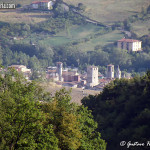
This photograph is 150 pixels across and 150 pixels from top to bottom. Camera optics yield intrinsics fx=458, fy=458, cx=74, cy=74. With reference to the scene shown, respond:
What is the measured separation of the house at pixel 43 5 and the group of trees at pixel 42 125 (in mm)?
36717

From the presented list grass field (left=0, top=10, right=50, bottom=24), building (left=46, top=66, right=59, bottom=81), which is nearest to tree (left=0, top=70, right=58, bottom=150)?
building (left=46, top=66, right=59, bottom=81)

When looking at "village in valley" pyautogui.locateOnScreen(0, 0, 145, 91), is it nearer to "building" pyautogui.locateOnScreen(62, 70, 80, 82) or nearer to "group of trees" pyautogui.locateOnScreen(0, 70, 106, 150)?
"building" pyautogui.locateOnScreen(62, 70, 80, 82)

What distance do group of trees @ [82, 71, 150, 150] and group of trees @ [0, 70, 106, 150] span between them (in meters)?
1.37

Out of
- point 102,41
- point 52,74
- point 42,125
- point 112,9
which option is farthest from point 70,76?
point 42,125

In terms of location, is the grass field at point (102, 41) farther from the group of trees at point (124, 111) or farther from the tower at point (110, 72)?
the group of trees at point (124, 111)

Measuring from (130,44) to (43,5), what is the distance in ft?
Answer: 43.3

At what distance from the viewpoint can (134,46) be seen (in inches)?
1419

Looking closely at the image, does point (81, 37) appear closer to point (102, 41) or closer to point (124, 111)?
point (102, 41)

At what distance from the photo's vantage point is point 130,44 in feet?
118

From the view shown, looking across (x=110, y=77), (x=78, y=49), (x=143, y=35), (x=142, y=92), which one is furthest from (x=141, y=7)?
(x=142, y=92)

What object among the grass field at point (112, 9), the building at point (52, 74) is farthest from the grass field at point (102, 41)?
the building at point (52, 74)

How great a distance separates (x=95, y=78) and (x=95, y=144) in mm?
20316

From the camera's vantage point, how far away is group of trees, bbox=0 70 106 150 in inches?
261

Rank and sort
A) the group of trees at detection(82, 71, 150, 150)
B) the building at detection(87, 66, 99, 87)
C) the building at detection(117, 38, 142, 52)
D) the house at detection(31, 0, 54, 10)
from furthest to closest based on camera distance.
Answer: the house at detection(31, 0, 54, 10) < the building at detection(117, 38, 142, 52) < the building at detection(87, 66, 99, 87) < the group of trees at detection(82, 71, 150, 150)
